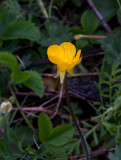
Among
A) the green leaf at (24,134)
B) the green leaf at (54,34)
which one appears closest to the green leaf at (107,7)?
the green leaf at (54,34)

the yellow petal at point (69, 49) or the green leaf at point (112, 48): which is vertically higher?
the yellow petal at point (69, 49)

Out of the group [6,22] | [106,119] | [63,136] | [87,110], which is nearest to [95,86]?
[87,110]

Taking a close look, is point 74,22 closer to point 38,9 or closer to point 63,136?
point 38,9

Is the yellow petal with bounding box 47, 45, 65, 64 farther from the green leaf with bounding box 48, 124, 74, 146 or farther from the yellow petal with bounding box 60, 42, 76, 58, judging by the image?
the green leaf with bounding box 48, 124, 74, 146

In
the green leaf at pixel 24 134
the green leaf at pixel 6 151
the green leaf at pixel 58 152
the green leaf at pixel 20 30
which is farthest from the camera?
the green leaf at pixel 20 30

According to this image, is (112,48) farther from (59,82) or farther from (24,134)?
(24,134)

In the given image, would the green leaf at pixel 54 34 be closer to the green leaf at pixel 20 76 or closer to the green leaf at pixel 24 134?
the green leaf at pixel 20 76
